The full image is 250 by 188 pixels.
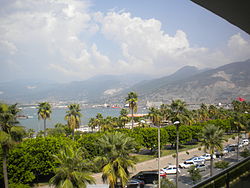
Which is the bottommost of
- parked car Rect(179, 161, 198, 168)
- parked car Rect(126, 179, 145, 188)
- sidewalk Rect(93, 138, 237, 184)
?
sidewalk Rect(93, 138, 237, 184)

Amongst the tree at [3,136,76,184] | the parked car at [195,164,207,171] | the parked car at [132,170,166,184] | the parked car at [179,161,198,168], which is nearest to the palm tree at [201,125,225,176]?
the parked car at [195,164,207,171]

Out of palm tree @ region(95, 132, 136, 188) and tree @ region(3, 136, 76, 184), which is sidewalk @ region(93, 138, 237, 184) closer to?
tree @ region(3, 136, 76, 184)

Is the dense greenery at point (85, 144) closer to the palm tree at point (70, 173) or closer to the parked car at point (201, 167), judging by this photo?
the palm tree at point (70, 173)

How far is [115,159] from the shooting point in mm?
14492

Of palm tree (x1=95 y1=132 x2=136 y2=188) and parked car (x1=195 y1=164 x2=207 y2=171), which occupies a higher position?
palm tree (x1=95 y1=132 x2=136 y2=188)

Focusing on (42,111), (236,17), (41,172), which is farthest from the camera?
(42,111)

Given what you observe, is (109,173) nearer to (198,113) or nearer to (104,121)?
(104,121)

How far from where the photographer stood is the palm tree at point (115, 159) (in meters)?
14.0

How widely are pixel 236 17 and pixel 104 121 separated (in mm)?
46196

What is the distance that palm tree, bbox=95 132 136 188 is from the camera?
14.0 m

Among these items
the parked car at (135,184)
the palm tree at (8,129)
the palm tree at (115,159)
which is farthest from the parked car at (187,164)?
the palm tree at (8,129)

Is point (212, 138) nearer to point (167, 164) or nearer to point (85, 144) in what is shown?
point (167, 164)

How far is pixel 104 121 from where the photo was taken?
1896 inches

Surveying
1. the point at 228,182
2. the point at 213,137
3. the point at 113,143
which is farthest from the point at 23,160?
the point at 228,182
